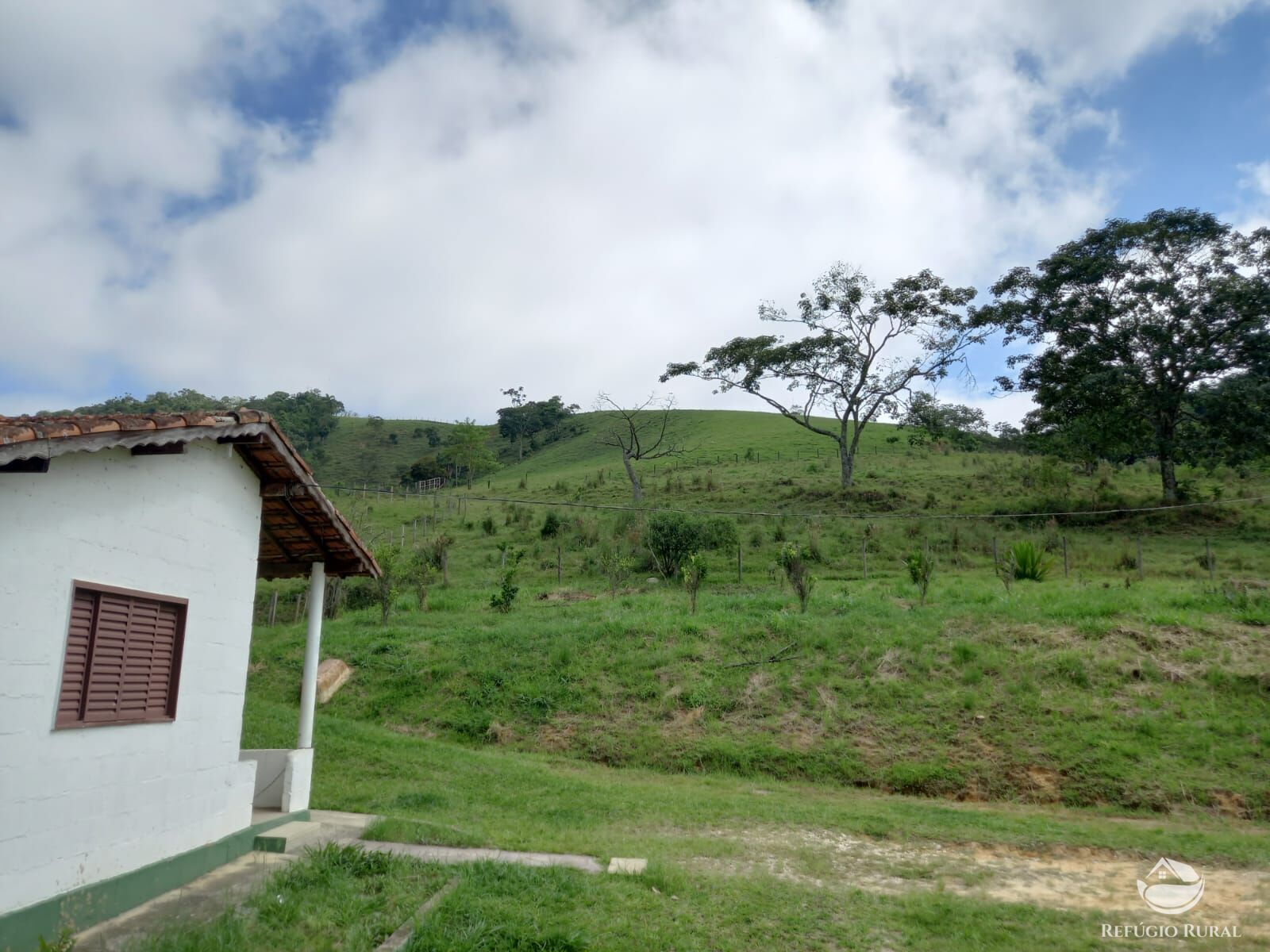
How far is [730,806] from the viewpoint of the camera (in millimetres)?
10961

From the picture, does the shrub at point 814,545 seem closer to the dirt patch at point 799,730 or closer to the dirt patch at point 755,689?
the dirt patch at point 755,689

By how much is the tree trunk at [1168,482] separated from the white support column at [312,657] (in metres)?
30.8

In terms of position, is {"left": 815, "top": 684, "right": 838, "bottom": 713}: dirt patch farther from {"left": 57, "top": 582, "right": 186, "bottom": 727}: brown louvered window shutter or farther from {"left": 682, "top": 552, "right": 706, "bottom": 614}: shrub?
{"left": 57, "top": 582, "right": 186, "bottom": 727}: brown louvered window shutter

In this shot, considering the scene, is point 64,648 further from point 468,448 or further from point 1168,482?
point 468,448

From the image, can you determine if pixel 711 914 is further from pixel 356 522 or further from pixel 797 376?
pixel 797 376

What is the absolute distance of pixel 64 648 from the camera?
568 centimetres

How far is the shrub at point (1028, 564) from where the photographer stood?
2098 cm

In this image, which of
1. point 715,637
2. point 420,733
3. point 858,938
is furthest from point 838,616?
point 858,938

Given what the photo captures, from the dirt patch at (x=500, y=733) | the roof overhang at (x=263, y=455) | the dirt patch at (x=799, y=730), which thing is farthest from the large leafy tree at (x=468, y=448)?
the roof overhang at (x=263, y=455)

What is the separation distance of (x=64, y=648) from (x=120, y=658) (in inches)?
23.3

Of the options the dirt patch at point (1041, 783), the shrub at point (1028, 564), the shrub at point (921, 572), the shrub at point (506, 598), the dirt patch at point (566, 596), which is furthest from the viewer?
the dirt patch at point (566, 596)

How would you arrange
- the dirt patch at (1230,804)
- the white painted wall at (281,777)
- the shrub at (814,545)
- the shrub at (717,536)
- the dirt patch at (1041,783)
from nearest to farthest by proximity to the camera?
the white painted wall at (281,777) → the dirt patch at (1230,804) → the dirt patch at (1041,783) → the shrub at (814,545) → the shrub at (717,536)

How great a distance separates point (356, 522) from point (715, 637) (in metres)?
21.8

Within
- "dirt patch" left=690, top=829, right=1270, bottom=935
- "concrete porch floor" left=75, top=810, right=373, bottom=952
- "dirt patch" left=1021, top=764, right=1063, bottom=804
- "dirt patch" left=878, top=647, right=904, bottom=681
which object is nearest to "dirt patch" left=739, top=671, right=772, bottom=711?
"dirt patch" left=878, top=647, right=904, bottom=681
